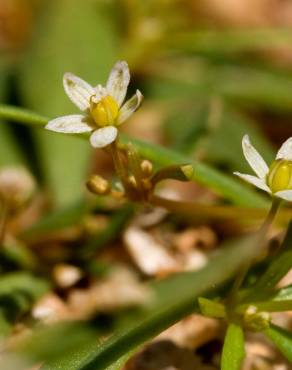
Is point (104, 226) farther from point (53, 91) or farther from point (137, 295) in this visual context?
point (137, 295)

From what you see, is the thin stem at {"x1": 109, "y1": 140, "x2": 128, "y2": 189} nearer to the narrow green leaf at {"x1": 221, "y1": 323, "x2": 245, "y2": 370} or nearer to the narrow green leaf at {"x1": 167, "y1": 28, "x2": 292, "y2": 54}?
the narrow green leaf at {"x1": 221, "y1": 323, "x2": 245, "y2": 370}

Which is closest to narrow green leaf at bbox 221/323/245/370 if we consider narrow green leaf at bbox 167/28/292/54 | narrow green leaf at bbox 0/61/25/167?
narrow green leaf at bbox 0/61/25/167

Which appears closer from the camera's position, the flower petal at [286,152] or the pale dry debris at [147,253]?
the flower petal at [286,152]

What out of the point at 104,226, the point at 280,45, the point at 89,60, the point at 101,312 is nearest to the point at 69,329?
the point at 101,312

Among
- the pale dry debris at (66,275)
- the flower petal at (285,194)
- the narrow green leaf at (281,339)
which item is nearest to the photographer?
the flower petal at (285,194)

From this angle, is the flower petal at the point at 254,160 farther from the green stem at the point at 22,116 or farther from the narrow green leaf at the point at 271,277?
the green stem at the point at 22,116

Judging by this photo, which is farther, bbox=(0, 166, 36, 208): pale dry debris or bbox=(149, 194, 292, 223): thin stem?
bbox=(0, 166, 36, 208): pale dry debris

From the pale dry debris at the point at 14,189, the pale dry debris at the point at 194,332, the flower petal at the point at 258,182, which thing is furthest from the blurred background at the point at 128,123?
the flower petal at the point at 258,182

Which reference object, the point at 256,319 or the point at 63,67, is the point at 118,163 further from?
the point at 63,67
